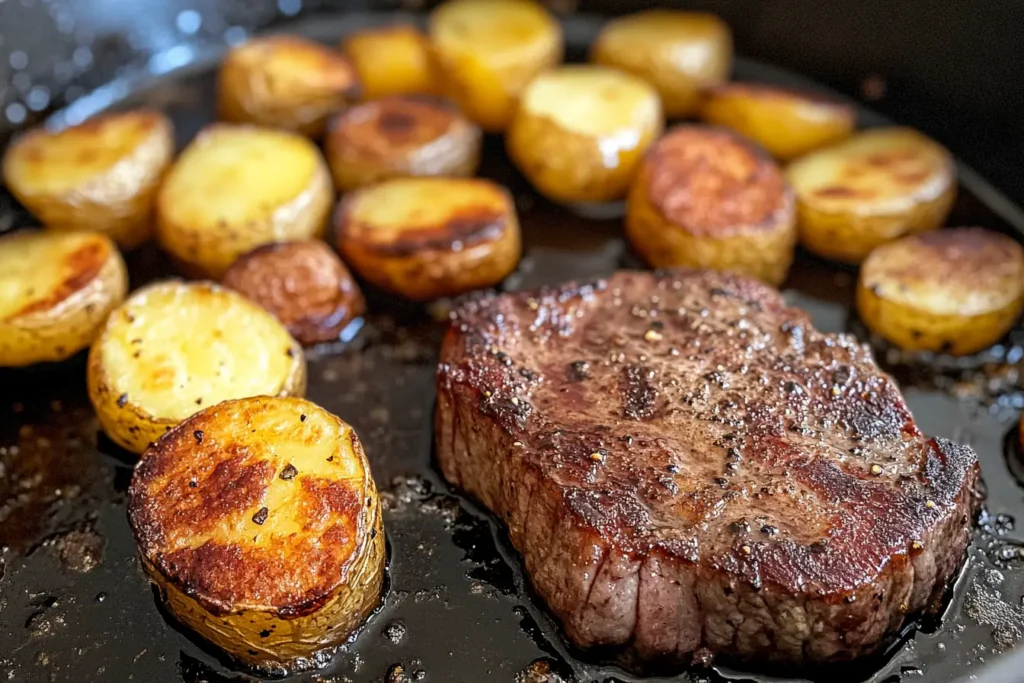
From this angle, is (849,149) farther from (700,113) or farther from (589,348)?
(589,348)

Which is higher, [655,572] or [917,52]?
[917,52]

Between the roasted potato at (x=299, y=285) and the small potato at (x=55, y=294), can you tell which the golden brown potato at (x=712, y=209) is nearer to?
the roasted potato at (x=299, y=285)

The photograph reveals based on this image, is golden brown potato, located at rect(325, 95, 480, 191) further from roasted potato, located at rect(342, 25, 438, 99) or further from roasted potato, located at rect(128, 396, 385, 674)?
roasted potato, located at rect(128, 396, 385, 674)

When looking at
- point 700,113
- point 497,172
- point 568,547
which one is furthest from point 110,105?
point 568,547

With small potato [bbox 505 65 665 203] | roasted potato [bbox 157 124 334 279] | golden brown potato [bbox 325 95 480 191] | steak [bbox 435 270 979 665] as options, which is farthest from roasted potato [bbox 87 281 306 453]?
small potato [bbox 505 65 665 203]

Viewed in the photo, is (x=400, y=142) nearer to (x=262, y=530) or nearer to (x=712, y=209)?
(x=712, y=209)
